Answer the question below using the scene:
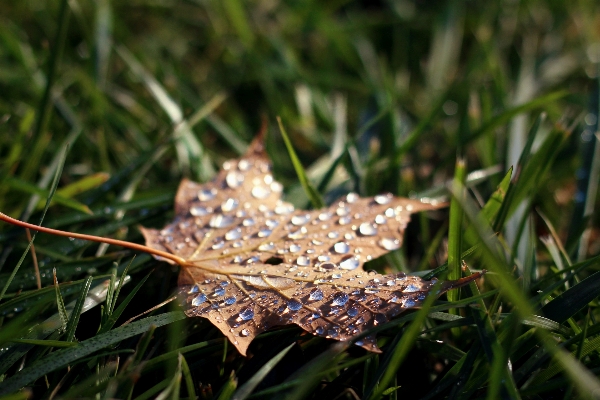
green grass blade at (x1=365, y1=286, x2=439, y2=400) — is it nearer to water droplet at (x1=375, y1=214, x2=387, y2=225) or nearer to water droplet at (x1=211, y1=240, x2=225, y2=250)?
water droplet at (x1=375, y1=214, x2=387, y2=225)

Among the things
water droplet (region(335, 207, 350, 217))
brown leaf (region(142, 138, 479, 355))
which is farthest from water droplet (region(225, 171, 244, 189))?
water droplet (region(335, 207, 350, 217))

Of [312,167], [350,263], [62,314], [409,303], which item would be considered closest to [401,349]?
[409,303]

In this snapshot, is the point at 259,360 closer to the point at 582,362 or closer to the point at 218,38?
the point at 582,362

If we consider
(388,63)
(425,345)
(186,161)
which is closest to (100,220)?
(186,161)

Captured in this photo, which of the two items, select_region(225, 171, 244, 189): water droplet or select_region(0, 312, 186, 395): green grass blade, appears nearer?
select_region(0, 312, 186, 395): green grass blade

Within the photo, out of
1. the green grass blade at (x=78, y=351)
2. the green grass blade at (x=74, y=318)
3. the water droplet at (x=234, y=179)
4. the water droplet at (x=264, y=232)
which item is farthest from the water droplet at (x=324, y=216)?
the green grass blade at (x=74, y=318)

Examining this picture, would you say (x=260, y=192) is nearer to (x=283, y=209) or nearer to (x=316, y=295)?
(x=283, y=209)

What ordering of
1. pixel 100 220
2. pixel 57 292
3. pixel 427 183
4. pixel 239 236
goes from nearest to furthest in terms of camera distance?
pixel 57 292 < pixel 239 236 < pixel 100 220 < pixel 427 183

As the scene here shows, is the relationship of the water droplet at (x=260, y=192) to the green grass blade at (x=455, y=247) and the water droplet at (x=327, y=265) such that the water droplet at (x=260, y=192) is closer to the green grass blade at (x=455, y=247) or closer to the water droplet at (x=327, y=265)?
the water droplet at (x=327, y=265)
